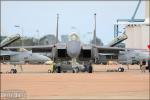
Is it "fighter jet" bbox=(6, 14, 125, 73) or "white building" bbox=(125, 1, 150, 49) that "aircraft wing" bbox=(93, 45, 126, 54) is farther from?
"white building" bbox=(125, 1, 150, 49)

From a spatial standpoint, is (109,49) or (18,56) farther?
(109,49)

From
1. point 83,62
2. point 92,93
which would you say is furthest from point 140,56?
point 92,93

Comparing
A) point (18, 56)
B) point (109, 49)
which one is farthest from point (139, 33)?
point (18, 56)

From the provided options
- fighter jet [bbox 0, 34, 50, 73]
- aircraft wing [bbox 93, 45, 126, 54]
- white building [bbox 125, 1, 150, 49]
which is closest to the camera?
fighter jet [bbox 0, 34, 50, 73]

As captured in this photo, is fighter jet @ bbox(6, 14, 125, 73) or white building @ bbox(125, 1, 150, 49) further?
white building @ bbox(125, 1, 150, 49)

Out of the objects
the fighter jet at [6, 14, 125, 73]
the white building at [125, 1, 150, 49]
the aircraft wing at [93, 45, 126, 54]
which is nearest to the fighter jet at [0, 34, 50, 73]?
the fighter jet at [6, 14, 125, 73]

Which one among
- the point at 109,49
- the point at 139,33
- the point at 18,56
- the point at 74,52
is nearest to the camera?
the point at 74,52

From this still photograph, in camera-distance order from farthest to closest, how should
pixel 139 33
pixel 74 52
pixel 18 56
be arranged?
1. pixel 139 33
2. pixel 18 56
3. pixel 74 52

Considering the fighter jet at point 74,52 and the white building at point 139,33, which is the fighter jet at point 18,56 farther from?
the white building at point 139,33

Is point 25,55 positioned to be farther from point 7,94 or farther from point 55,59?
point 7,94

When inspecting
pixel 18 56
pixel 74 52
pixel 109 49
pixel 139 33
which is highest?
pixel 139 33

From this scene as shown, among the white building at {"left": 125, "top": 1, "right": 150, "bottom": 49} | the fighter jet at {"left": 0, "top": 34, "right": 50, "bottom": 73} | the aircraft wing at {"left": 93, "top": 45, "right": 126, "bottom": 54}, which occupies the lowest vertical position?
the fighter jet at {"left": 0, "top": 34, "right": 50, "bottom": 73}

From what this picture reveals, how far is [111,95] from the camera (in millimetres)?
15648

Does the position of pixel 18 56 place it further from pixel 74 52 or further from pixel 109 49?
pixel 109 49
